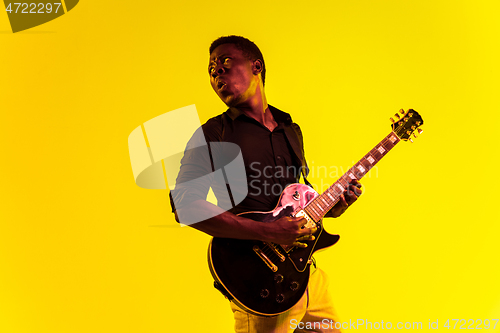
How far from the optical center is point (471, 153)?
272 cm

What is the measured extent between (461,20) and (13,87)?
3169 mm

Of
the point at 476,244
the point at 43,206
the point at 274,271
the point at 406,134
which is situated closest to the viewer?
the point at 274,271

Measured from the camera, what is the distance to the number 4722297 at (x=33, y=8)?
2.37m

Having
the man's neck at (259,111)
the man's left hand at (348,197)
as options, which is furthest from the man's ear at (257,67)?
Answer: the man's left hand at (348,197)

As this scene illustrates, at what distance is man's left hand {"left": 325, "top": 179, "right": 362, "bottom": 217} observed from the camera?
1743 mm

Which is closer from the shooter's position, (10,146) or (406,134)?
(406,134)

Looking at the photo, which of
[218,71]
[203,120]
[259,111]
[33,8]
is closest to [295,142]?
[259,111]

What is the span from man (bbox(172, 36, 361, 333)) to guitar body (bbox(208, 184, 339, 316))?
6cm

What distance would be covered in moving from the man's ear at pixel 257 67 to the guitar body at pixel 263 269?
706 mm

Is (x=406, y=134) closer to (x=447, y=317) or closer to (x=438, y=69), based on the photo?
(x=438, y=69)

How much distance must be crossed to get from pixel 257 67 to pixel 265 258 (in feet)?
3.24

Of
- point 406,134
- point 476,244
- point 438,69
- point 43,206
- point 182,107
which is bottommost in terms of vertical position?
point 476,244

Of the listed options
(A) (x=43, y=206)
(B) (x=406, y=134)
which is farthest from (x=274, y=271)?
(A) (x=43, y=206)

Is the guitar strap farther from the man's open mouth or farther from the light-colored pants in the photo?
the light-colored pants
